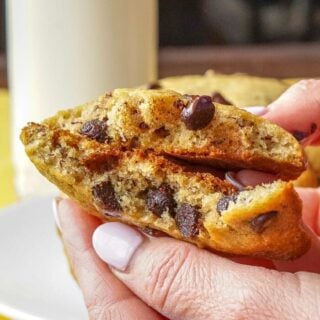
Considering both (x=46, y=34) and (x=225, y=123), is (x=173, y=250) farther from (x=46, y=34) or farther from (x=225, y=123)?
(x=46, y=34)

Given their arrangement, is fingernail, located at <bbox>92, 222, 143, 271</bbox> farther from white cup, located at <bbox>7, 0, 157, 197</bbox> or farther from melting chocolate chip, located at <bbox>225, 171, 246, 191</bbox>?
white cup, located at <bbox>7, 0, 157, 197</bbox>

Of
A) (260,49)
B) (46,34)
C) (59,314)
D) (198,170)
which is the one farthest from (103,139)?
(260,49)

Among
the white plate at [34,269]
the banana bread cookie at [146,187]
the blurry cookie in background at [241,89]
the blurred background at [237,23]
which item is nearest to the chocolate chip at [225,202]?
the banana bread cookie at [146,187]

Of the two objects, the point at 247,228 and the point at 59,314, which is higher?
the point at 247,228

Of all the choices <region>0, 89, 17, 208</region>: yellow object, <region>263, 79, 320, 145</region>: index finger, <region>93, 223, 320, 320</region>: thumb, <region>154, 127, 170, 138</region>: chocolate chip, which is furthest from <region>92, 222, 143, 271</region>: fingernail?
<region>0, 89, 17, 208</region>: yellow object

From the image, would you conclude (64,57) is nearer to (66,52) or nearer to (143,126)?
(66,52)

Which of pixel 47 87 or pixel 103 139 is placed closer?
pixel 103 139

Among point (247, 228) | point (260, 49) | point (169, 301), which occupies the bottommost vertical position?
point (260, 49)
